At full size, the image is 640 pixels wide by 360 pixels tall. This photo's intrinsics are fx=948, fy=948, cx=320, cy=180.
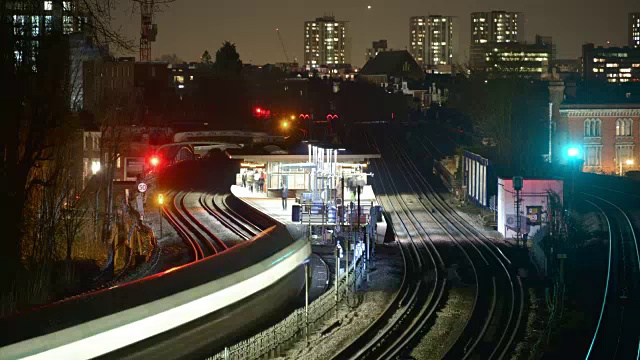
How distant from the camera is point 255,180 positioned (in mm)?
43875

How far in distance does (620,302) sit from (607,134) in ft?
114

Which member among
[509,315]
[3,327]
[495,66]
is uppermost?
[495,66]

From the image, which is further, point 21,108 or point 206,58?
point 206,58

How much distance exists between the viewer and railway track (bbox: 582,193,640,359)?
16.3 meters

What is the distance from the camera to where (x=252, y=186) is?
145 feet

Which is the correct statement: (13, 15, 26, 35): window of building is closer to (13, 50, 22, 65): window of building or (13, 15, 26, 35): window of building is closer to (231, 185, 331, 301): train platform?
Result: (13, 50, 22, 65): window of building

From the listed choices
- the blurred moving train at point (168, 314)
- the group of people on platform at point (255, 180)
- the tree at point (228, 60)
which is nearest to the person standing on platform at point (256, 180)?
the group of people on platform at point (255, 180)

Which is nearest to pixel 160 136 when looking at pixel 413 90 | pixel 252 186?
pixel 252 186

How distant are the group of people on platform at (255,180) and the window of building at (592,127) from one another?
771 inches

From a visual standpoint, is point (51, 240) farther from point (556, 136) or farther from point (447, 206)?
point (556, 136)

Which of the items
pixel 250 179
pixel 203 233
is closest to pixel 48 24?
pixel 203 233

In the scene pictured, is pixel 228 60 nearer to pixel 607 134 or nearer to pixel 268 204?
pixel 607 134

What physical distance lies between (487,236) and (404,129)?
168 ft

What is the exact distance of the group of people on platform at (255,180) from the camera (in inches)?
1706
